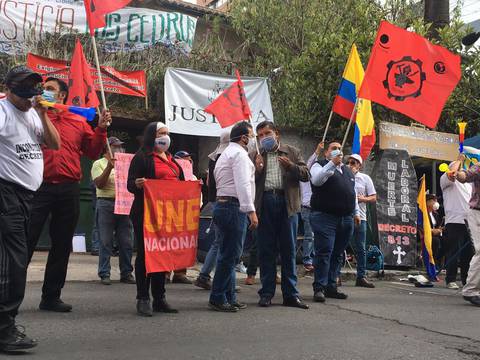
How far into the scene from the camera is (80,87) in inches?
278

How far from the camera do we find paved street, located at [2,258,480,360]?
3.83 m

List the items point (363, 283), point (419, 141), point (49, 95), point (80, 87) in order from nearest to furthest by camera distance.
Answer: point (49, 95) → point (80, 87) → point (363, 283) → point (419, 141)

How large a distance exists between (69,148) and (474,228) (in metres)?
4.63

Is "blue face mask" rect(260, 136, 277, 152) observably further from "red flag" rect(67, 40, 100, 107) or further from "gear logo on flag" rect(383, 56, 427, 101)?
"gear logo on flag" rect(383, 56, 427, 101)

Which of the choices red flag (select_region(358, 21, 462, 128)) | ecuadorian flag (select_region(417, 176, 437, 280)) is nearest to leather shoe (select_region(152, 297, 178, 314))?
red flag (select_region(358, 21, 462, 128))

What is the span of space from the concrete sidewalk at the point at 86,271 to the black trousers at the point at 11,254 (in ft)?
Result: 11.4

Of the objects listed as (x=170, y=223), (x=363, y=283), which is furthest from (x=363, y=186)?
(x=170, y=223)

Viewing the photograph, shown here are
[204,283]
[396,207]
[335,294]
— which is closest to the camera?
[335,294]

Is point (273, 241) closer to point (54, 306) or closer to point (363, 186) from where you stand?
point (54, 306)

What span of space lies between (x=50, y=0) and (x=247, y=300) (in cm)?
876

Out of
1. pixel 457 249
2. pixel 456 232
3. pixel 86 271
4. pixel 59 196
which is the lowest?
pixel 86 271

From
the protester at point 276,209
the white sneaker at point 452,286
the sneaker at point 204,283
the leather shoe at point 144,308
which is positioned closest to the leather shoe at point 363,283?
the white sneaker at point 452,286

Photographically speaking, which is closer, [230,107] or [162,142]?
[162,142]

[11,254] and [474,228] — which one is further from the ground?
[474,228]
